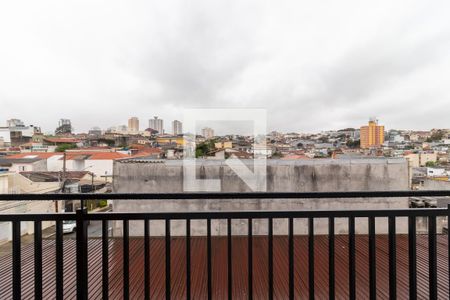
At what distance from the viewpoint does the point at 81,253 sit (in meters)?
1.01

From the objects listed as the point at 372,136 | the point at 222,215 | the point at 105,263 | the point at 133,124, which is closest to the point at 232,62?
the point at 133,124

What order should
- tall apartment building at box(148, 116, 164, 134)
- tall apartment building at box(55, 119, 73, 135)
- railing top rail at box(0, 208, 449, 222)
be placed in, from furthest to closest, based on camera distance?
tall apartment building at box(148, 116, 164, 134) → tall apartment building at box(55, 119, 73, 135) → railing top rail at box(0, 208, 449, 222)

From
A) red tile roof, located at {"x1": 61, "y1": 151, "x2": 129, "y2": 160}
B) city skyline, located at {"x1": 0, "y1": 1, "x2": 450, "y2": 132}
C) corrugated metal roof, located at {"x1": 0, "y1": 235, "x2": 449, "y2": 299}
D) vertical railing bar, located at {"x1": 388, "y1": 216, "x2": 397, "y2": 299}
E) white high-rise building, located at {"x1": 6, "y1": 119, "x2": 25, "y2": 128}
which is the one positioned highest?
city skyline, located at {"x1": 0, "y1": 1, "x2": 450, "y2": 132}

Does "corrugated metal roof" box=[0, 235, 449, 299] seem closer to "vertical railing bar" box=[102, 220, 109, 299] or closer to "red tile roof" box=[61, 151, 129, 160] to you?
"vertical railing bar" box=[102, 220, 109, 299]

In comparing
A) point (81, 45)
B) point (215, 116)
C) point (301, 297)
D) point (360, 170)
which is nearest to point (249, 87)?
point (215, 116)

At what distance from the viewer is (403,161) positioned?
9.85ft

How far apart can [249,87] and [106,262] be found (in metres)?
2.70

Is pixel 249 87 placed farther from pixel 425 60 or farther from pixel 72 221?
pixel 72 221

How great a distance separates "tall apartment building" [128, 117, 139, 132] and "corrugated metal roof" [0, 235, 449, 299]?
58.4 inches

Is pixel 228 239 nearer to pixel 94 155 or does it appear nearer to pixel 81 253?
pixel 81 253

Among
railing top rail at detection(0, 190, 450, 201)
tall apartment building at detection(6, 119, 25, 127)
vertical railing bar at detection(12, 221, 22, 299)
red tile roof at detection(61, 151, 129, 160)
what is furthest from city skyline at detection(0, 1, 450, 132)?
vertical railing bar at detection(12, 221, 22, 299)

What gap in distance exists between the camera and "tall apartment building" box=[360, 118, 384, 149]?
9.21 feet

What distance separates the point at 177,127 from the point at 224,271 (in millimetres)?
1915

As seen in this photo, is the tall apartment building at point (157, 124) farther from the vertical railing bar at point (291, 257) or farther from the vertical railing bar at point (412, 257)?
the vertical railing bar at point (412, 257)
